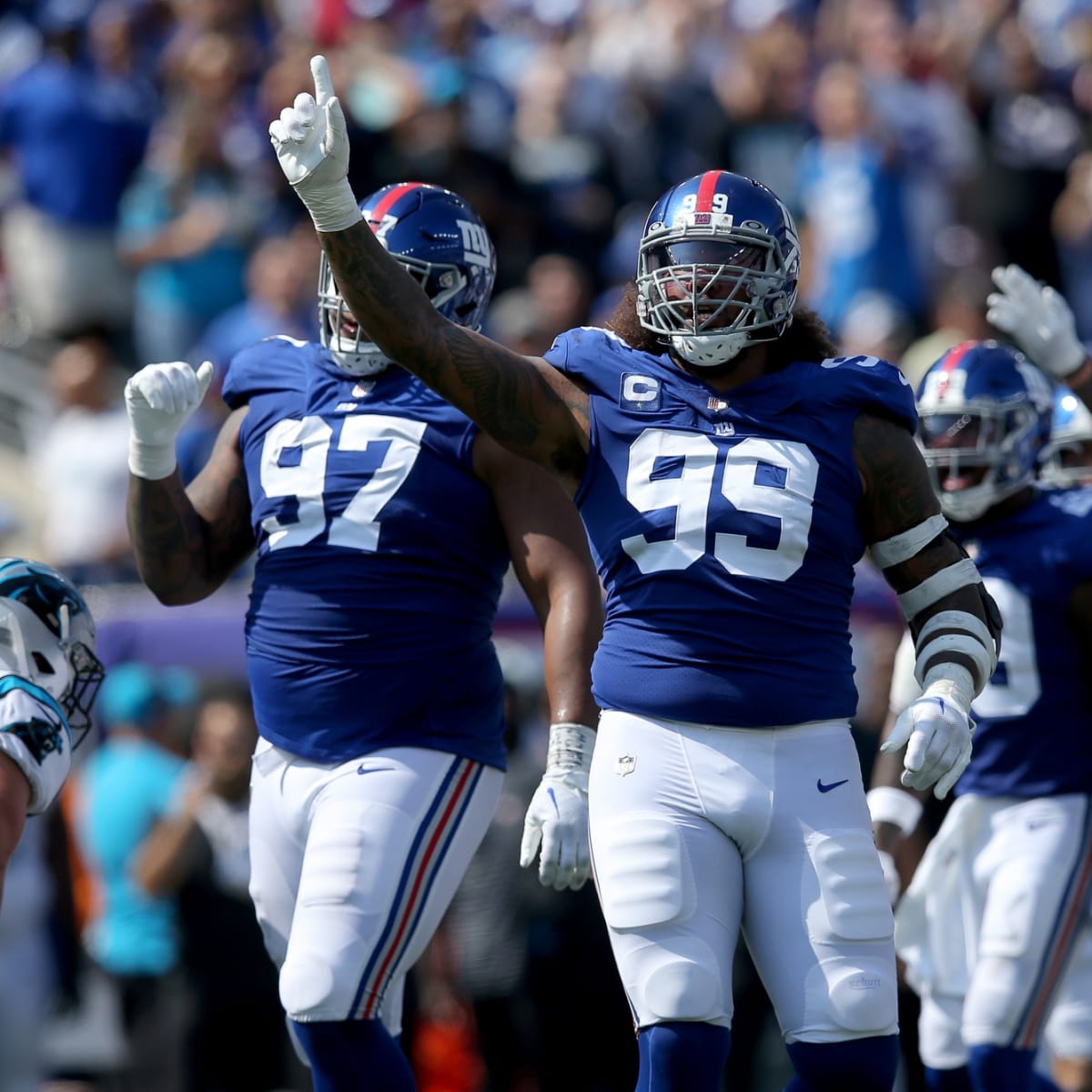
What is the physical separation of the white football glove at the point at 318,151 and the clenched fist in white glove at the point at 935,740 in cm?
138

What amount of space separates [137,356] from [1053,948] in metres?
6.80

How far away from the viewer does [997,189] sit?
10.4 metres

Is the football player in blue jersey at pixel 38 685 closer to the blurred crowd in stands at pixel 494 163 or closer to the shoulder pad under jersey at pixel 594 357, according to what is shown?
the shoulder pad under jersey at pixel 594 357

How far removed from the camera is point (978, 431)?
521cm

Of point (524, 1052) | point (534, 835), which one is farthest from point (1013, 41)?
point (534, 835)

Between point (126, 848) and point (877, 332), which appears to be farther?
point (877, 332)

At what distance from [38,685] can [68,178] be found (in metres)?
6.94

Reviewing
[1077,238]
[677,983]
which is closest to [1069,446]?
[677,983]

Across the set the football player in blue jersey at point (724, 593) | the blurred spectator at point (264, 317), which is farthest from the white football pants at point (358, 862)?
the blurred spectator at point (264, 317)

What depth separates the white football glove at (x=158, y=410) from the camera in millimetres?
4500

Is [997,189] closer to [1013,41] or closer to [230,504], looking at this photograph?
[1013,41]

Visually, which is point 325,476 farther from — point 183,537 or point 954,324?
point 954,324

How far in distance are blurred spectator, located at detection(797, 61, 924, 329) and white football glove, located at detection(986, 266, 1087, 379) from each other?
13.5 ft

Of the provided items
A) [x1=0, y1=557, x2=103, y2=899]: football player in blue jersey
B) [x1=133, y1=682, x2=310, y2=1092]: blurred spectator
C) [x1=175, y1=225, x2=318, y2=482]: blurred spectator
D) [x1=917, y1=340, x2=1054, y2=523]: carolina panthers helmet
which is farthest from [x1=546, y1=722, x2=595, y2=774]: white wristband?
[x1=175, y1=225, x2=318, y2=482]: blurred spectator
